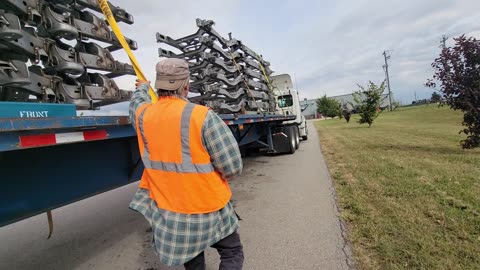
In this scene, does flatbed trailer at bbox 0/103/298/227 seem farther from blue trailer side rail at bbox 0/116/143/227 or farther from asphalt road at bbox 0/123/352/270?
asphalt road at bbox 0/123/352/270

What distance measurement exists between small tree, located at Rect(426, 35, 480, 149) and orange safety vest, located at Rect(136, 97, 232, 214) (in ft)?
31.6

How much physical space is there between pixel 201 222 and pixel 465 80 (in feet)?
32.2

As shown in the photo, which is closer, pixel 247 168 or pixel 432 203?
pixel 432 203

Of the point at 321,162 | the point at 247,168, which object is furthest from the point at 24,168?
the point at 321,162

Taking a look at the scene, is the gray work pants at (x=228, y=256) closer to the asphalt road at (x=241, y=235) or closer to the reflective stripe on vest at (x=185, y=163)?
the reflective stripe on vest at (x=185, y=163)

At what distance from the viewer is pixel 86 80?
3.44 m

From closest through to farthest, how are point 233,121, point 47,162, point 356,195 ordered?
point 47,162, point 356,195, point 233,121

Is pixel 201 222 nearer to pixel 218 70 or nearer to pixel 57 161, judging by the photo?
pixel 57 161

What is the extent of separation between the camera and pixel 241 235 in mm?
4168

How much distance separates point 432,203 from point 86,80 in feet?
15.0

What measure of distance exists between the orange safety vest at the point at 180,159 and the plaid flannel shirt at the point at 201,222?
43 millimetres

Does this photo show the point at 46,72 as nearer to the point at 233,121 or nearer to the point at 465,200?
the point at 233,121

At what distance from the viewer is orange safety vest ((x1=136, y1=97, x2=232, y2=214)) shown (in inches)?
76.9

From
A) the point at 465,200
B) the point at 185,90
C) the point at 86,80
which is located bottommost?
the point at 465,200
